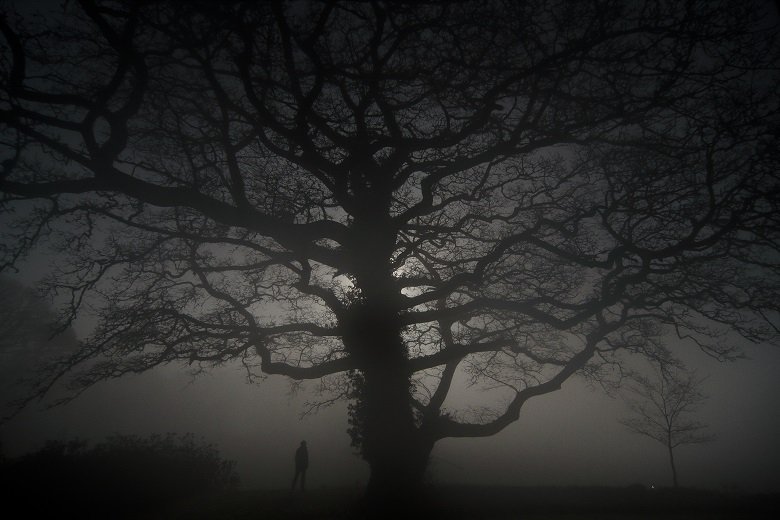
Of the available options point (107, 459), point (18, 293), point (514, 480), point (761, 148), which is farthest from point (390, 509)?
point (18, 293)

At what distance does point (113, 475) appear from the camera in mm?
11203

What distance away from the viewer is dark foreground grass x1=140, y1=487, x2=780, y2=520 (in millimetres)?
9000

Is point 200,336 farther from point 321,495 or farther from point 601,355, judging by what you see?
point 601,355

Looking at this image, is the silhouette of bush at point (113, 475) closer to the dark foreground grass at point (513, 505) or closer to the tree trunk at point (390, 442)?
the dark foreground grass at point (513, 505)

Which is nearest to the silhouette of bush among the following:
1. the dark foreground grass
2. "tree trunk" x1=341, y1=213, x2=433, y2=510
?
the dark foreground grass

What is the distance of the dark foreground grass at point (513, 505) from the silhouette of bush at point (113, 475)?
35.3 inches

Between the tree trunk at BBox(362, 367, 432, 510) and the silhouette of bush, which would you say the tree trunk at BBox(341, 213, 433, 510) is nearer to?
the tree trunk at BBox(362, 367, 432, 510)

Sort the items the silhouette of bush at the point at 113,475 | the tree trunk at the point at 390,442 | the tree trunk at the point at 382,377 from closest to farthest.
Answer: the tree trunk at the point at 390,442 < the tree trunk at the point at 382,377 < the silhouette of bush at the point at 113,475

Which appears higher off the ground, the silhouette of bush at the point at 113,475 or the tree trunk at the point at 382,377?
the tree trunk at the point at 382,377

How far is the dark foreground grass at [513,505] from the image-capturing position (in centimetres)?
900

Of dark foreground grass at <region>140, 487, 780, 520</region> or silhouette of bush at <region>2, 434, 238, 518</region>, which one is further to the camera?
silhouette of bush at <region>2, 434, 238, 518</region>

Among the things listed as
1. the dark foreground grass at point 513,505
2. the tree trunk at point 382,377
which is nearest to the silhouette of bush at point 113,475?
the dark foreground grass at point 513,505

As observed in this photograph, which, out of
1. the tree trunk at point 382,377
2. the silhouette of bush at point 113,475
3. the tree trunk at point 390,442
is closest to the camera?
the tree trunk at point 390,442

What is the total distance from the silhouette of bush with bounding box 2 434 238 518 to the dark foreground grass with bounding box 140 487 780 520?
0.90 metres
